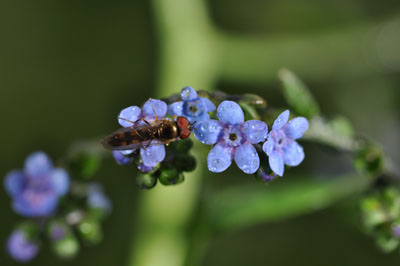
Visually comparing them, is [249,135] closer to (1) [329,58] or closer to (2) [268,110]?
(2) [268,110]

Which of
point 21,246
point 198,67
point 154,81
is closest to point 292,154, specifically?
point 21,246

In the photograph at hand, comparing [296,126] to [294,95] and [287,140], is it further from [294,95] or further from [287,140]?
[294,95]

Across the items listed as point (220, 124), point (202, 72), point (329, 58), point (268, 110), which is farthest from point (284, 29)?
point (220, 124)

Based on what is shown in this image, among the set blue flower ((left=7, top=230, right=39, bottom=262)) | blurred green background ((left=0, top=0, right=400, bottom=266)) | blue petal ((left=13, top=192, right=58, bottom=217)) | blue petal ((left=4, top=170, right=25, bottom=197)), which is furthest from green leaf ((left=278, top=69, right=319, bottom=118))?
blurred green background ((left=0, top=0, right=400, bottom=266))

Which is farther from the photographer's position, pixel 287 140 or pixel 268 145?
pixel 287 140

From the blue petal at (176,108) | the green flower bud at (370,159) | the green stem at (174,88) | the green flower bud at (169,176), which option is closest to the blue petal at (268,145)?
the blue petal at (176,108)

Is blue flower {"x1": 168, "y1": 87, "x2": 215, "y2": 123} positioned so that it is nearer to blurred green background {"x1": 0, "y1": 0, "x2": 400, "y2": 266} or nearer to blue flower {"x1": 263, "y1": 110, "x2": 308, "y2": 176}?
blue flower {"x1": 263, "y1": 110, "x2": 308, "y2": 176}
